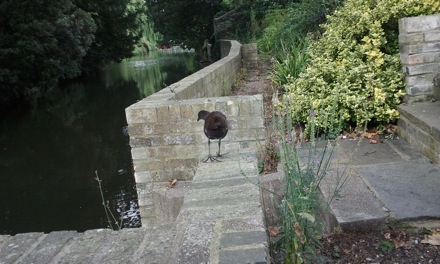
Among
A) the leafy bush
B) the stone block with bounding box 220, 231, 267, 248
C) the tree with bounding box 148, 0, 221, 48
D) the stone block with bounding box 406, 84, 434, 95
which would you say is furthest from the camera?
the tree with bounding box 148, 0, 221, 48

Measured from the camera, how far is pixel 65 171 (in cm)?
975

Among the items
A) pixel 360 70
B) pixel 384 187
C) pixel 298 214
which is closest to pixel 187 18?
pixel 360 70

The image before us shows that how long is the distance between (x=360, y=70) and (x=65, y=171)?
7.24m

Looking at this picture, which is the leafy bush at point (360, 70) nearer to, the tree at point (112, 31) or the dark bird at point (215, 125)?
the dark bird at point (215, 125)

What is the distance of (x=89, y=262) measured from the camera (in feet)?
5.49

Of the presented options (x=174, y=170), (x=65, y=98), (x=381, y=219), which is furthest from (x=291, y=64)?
(x=65, y=98)

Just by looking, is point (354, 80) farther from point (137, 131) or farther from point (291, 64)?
point (137, 131)

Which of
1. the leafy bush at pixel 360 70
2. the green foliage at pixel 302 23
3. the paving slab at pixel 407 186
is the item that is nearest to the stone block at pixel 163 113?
the leafy bush at pixel 360 70

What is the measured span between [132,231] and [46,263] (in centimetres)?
39

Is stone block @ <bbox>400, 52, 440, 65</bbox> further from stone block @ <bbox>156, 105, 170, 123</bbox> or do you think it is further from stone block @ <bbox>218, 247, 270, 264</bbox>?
stone block @ <bbox>218, 247, 270, 264</bbox>

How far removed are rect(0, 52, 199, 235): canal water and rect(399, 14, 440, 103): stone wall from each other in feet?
9.38

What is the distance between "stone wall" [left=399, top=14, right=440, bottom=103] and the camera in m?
4.34

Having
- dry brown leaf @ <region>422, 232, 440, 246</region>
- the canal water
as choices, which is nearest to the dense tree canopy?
the canal water

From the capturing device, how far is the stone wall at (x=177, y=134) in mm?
3816
